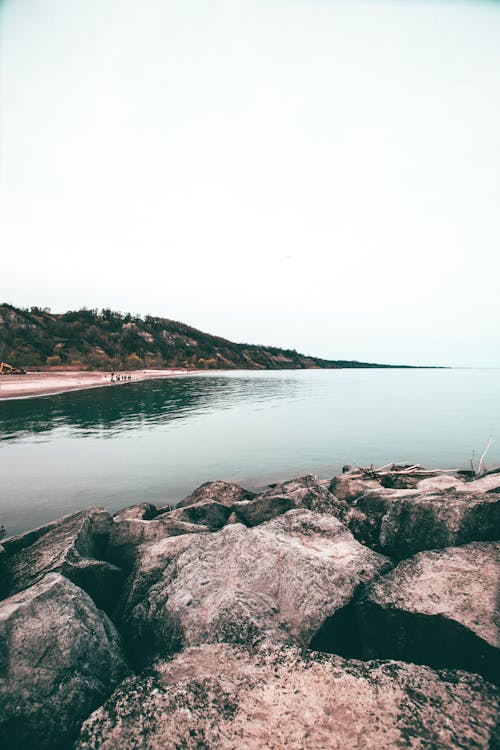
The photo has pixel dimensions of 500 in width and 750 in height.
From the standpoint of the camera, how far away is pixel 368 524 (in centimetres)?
747

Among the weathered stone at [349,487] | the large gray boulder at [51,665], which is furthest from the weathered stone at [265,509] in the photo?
the large gray boulder at [51,665]

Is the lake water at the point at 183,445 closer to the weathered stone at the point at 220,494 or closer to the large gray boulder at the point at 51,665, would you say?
the weathered stone at the point at 220,494

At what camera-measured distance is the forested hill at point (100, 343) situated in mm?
107938

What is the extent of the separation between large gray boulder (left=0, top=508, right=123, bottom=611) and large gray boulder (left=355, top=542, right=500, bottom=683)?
3.82 metres

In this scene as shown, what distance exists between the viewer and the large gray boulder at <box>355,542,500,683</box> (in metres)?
3.65

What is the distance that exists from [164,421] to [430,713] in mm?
30548

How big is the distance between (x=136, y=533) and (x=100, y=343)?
13337 centimetres

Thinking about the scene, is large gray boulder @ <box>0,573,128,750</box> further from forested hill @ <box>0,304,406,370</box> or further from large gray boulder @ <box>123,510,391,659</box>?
forested hill @ <box>0,304,406,370</box>

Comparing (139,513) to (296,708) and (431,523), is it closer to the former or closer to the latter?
(431,523)

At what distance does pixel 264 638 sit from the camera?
3.85 meters

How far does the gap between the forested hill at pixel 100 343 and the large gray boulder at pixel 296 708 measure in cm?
10983

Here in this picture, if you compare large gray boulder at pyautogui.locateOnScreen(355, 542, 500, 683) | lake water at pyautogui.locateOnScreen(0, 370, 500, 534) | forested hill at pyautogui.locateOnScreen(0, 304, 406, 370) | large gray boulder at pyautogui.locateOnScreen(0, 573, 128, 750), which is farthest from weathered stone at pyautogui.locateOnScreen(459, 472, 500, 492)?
forested hill at pyautogui.locateOnScreen(0, 304, 406, 370)

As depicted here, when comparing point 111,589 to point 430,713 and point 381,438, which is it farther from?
point 381,438

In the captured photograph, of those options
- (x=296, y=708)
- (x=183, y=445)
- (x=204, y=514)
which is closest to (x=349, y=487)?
(x=204, y=514)
